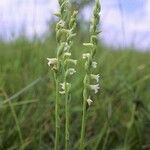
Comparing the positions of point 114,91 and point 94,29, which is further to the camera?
point 114,91

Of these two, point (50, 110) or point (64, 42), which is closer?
point (64, 42)

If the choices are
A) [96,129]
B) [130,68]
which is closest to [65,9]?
[96,129]

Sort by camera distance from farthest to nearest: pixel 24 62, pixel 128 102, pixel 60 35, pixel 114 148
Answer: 1. pixel 24 62
2. pixel 128 102
3. pixel 114 148
4. pixel 60 35

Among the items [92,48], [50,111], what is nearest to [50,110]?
[50,111]

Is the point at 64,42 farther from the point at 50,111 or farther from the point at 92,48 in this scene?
the point at 50,111

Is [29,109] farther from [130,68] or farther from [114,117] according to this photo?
[130,68]

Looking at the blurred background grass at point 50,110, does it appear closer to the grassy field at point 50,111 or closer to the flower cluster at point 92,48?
the grassy field at point 50,111

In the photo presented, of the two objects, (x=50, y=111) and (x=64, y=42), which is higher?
(x=64, y=42)

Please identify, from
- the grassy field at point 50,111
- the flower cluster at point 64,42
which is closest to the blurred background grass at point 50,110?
the grassy field at point 50,111
